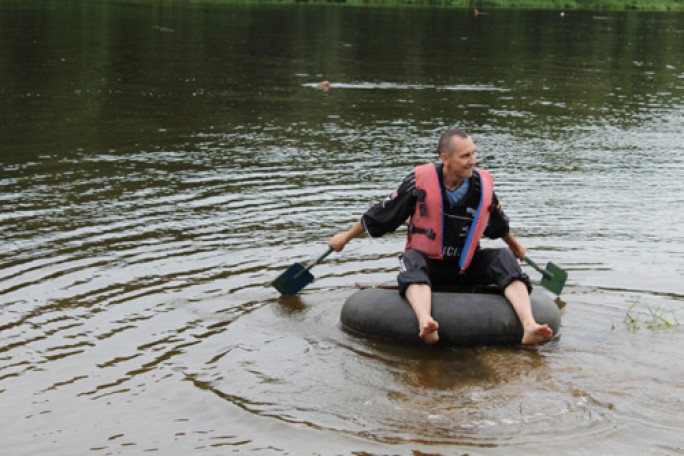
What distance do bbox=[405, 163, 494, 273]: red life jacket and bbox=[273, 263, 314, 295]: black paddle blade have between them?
149 cm

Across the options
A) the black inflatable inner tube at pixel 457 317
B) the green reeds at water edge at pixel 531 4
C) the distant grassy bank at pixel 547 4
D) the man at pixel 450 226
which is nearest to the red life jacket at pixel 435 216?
the man at pixel 450 226

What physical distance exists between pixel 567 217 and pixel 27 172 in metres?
7.52

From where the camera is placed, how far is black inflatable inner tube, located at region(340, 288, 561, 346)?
8617 millimetres

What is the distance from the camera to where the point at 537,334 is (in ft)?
26.6

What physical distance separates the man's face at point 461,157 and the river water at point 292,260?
1.48 meters

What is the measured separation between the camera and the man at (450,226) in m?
8.77

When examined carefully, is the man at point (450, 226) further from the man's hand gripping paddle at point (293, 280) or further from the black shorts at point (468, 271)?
the man's hand gripping paddle at point (293, 280)

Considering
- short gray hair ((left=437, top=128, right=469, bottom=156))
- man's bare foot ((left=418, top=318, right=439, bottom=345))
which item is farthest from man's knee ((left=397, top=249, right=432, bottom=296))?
short gray hair ((left=437, top=128, right=469, bottom=156))

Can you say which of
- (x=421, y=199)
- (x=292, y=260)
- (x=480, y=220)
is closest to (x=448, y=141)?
(x=421, y=199)

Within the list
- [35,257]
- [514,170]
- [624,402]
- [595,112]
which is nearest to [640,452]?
[624,402]

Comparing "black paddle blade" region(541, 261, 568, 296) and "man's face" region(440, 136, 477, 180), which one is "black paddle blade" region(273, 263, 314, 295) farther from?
"black paddle blade" region(541, 261, 568, 296)

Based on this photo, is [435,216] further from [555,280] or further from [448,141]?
[555,280]

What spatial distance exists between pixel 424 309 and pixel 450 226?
0.90 m

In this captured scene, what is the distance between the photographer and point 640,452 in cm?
673
